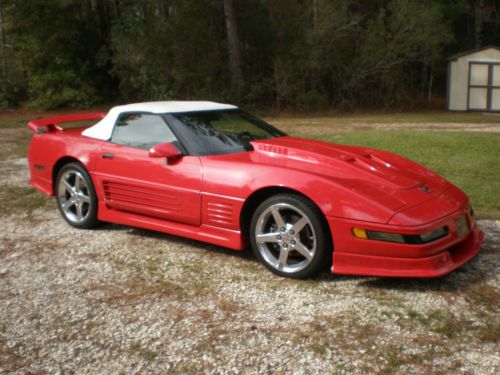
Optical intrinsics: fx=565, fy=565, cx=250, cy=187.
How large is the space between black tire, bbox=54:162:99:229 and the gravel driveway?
0.62 m

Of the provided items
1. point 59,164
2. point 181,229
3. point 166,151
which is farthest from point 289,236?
point 59,164

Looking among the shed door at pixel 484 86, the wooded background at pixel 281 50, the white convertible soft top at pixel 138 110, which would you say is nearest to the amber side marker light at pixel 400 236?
the white convertible soft top at pixel 138 110

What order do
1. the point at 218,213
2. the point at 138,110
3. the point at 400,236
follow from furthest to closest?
the point at 138,110 → the point at 218,213 → the point at 400,236

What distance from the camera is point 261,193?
439 centimetres

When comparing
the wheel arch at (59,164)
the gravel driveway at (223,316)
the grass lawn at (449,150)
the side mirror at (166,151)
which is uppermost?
the side mirror at (166,151)

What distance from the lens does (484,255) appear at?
4672mm

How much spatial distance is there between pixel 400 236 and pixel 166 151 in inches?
81.5

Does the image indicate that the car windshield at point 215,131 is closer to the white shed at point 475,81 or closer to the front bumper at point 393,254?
the front bumper at point 393,254

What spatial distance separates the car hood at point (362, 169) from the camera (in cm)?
410

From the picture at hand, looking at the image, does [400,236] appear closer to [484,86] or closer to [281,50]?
[484,86]

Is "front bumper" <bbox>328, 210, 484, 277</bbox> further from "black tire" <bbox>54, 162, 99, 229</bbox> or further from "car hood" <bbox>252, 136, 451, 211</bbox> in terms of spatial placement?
"black tire" <bbox>54, 162, 99, 229</bbox>

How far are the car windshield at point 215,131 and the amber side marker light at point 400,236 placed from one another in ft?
4.95

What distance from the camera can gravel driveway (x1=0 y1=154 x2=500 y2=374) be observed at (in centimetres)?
307

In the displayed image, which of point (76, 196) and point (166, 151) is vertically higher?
point (166, 151)
